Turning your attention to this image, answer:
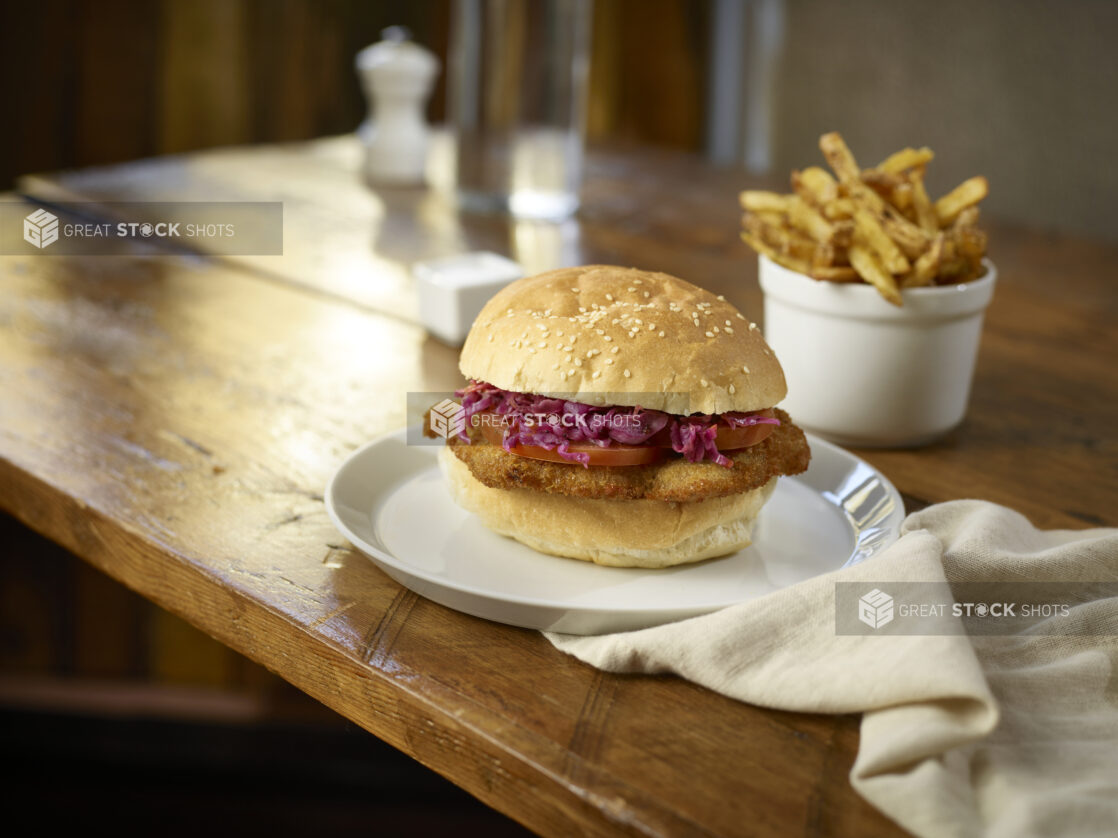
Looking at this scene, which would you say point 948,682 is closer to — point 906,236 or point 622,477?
point 622,477

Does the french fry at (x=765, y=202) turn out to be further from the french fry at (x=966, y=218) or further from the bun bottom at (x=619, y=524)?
the bun bottom at (x=619, y=524)

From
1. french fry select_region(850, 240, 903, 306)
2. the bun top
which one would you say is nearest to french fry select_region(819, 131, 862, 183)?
french fry select_region(850, 240, 903, 306)

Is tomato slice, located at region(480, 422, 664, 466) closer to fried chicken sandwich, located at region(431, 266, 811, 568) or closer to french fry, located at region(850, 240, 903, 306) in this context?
fried chicken sandwich, located at region(431, 266, 811, 568)

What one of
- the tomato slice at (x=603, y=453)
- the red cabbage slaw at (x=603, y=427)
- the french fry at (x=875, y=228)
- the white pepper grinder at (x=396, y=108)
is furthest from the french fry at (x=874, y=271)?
the white pepper grinder at (x=396, y=108)

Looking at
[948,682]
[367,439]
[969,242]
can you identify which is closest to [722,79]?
[969,242]

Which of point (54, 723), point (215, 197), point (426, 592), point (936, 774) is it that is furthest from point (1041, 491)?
point (54, 723)

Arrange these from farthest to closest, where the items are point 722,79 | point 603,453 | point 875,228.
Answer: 1. point 722,79
2. point 875,228
3. point 603,453

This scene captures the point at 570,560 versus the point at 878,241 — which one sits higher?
the point at 878,241

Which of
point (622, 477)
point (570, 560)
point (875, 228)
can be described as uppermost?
point (875, 228)
